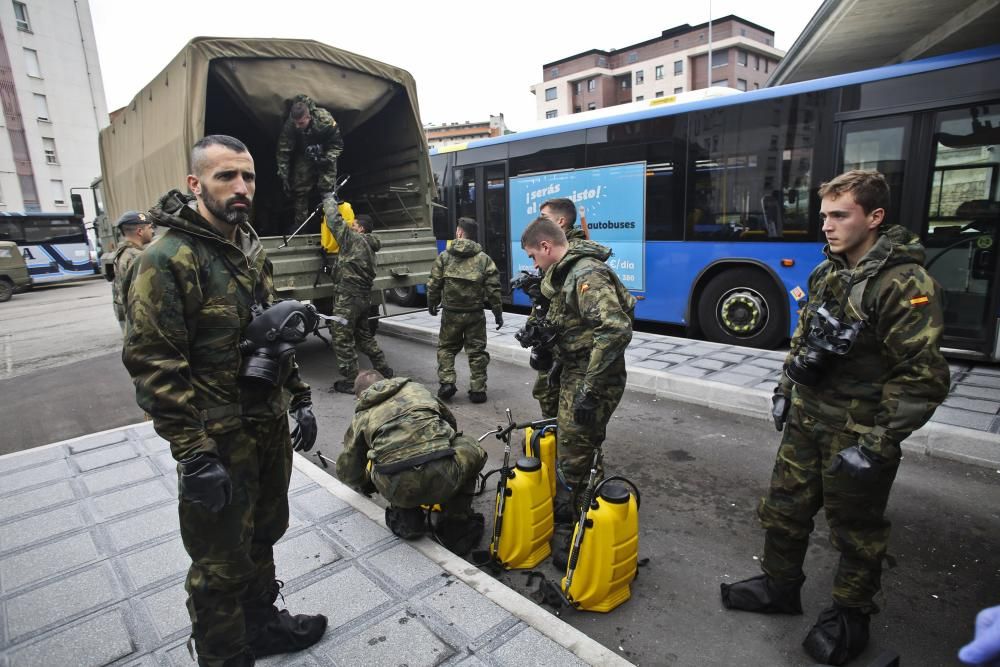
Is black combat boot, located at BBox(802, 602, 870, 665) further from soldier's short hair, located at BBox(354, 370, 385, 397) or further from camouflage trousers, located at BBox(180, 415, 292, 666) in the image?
soldier's short hair, located at BBox(354, 370, 385, 397)

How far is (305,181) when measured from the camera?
7.11 m

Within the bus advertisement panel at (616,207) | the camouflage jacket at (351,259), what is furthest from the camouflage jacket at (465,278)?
the bus advertisement panel at (616,207)

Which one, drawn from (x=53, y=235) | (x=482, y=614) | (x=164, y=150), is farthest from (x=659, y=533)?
(x=53, y=235)

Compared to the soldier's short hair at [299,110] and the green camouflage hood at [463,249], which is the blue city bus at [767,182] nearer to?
the green camouflage hood at [463,249]

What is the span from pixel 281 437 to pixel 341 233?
4194 millimetres

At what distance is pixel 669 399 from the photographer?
5551mm

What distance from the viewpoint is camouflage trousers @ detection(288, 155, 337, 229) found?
6.95 m

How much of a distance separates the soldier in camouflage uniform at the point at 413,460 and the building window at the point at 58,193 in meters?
37.0

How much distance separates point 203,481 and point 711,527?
280 cm

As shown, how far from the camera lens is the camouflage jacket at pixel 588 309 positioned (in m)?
2.86

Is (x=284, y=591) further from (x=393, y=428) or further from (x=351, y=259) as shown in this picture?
(x=351, y=259)

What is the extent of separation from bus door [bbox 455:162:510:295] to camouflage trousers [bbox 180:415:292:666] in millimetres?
8171

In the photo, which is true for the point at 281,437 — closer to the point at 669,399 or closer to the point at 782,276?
the point at 669,399

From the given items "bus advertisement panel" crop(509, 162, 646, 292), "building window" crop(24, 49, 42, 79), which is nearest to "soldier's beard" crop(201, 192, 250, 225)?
"bus advertisement panel" crop(509, 162, 646, 292)
